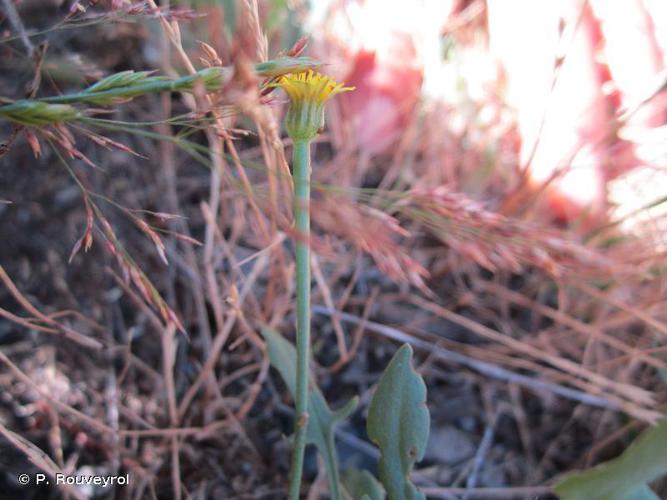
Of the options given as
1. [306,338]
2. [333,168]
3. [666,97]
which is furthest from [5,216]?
[666,97]

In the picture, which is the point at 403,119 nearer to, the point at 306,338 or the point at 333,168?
the point at 333,168

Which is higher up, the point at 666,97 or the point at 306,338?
the point at 666,97

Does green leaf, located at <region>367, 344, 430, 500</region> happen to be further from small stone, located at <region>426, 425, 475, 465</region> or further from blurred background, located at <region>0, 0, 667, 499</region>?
small stone, located at <region>426, 425, 475, 465</region>

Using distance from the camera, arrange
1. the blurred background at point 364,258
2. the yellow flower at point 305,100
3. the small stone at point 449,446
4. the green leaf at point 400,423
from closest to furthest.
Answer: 1. the yellow flower at point 305,100
2. the green leaf at point 400,423
3. the blurred background at point 364,258
4. the small stone at point 449,446

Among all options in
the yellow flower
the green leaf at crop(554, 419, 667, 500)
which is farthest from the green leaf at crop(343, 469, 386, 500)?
the yellow flower

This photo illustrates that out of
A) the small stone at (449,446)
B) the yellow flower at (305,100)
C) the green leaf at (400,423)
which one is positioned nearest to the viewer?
the yellow flower at (305,100)

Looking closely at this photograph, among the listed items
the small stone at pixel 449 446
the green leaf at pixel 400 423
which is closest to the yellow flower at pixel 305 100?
the green leaf at pixel 400 423

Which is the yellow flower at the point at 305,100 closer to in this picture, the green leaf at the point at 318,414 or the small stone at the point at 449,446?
the green leaf at the point at 318,414
